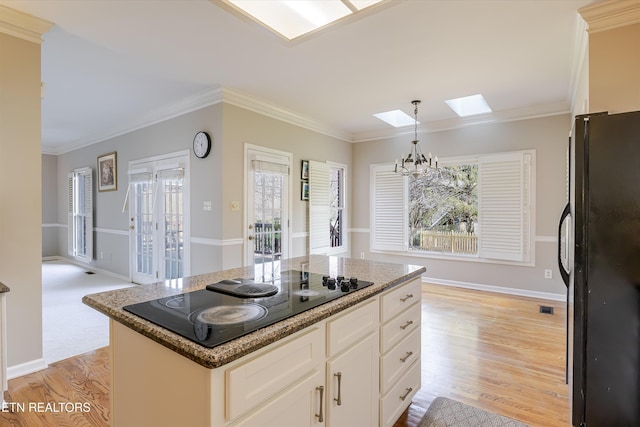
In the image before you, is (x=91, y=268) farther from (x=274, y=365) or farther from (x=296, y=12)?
(x=274, y=365)

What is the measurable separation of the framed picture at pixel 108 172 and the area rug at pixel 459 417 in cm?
578

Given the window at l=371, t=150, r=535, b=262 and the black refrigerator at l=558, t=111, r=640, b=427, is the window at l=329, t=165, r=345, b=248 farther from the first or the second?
the black refrigerator at l=558, t=111, r=640, b=427

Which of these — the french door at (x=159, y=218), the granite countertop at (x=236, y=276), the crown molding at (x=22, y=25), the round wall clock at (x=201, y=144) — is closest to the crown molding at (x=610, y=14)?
the granite countertop at (x=236, y=276)

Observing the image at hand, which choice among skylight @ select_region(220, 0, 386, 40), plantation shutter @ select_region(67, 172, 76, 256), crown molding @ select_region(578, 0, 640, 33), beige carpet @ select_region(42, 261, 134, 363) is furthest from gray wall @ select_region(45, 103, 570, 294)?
crown molding @ select_region(578, 0, 640, 33)

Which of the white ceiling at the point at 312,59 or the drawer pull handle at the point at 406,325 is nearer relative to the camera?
the drawer pull handle at the point at 406,325

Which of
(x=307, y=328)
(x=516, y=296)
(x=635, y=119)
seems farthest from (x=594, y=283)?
(x=516, y=296)

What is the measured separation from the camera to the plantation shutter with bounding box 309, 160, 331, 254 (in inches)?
202

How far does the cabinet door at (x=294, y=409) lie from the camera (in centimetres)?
100

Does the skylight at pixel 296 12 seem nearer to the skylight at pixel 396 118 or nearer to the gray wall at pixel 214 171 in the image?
the gray wall at pixel 214 171

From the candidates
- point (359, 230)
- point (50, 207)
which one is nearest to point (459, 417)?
point (359, 230)

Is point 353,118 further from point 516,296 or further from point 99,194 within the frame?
point 99,194

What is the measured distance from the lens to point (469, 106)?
15.2 feet

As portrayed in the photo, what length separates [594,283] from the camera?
5.27ft

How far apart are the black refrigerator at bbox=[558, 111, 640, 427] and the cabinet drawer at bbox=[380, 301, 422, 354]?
2.68 ft
